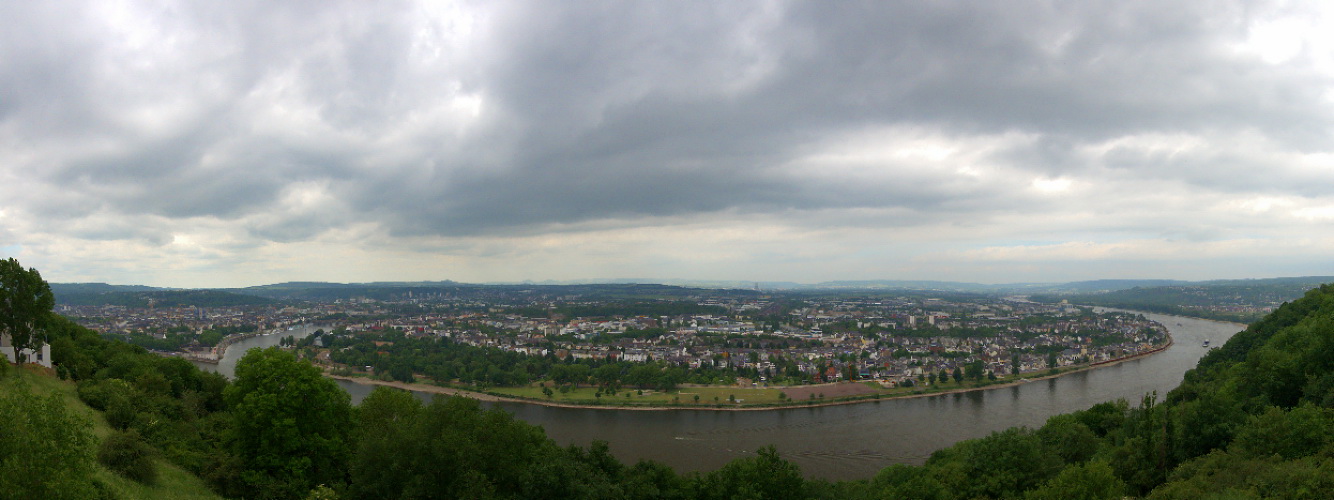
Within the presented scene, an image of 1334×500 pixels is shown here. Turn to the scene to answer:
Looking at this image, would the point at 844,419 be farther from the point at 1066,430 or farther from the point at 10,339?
the point at 10,339

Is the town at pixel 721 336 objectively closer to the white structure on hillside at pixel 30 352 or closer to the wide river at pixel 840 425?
the wide river at pixel 840 425

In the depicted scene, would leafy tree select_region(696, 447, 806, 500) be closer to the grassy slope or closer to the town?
the grassy slope

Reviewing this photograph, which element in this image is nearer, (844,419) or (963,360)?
(844,419)

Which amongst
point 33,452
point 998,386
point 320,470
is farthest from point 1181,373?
point 33,452

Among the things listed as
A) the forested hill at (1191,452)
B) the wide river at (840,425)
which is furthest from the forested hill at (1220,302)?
the forested hill at (1191,452)

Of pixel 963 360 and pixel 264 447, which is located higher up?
pixel 264 447

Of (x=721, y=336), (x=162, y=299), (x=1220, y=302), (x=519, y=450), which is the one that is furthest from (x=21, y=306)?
(x=1220, y=302)

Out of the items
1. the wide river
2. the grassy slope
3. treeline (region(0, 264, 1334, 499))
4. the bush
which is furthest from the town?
the bush

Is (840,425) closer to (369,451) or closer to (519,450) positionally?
(519,450)
